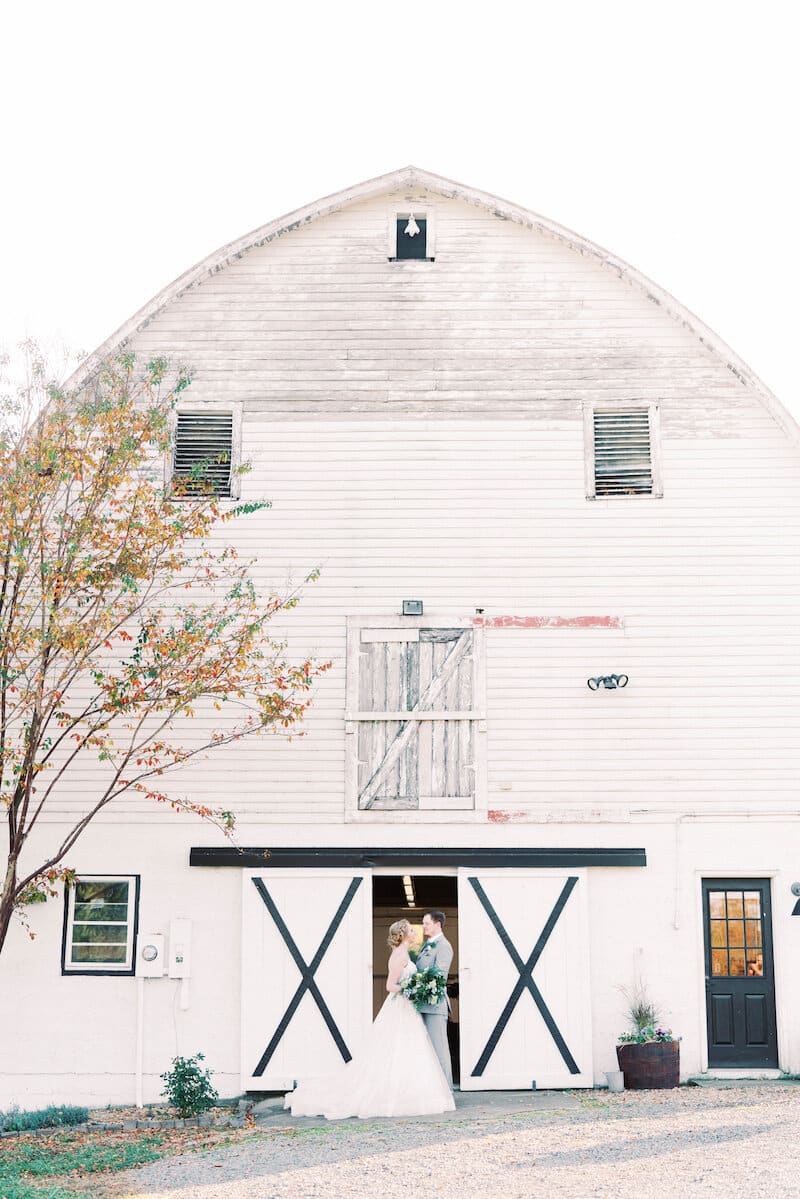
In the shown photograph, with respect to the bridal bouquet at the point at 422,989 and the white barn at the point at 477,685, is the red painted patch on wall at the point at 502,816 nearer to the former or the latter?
the white barn at the point at 477,685

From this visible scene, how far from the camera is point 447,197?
1437 cm

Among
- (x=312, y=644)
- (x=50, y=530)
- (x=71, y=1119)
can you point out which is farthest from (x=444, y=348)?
(x=71, y=1119)

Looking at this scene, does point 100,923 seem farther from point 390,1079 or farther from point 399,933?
point 390,1079

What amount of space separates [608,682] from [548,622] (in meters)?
0.85

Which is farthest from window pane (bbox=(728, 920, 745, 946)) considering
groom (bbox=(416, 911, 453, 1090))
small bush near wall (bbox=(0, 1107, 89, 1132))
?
small bush near wall (bbox=(0, 1107, 89, 1132))

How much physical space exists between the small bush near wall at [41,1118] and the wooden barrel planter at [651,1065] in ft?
15.9

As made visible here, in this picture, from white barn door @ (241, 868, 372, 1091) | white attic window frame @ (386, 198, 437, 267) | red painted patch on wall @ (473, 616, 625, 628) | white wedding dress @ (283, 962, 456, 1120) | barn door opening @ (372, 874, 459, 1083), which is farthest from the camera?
barn door opening @ (372, 874, 459, 1083)

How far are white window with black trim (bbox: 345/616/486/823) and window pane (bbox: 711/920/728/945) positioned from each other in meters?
2.46

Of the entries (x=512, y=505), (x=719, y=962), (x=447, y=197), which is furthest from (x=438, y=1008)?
(x=447, y=197)

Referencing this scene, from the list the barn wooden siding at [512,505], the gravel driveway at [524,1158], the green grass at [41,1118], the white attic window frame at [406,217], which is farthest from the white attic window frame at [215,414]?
the gravel driveway at [524,1158]

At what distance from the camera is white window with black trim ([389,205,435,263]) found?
562 inches

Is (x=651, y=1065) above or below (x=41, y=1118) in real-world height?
above

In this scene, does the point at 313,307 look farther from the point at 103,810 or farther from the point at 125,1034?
the point at 125,1034

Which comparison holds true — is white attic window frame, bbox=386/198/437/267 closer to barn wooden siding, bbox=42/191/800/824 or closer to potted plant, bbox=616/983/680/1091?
barn wooden siding, bbox=42/191/800/824
